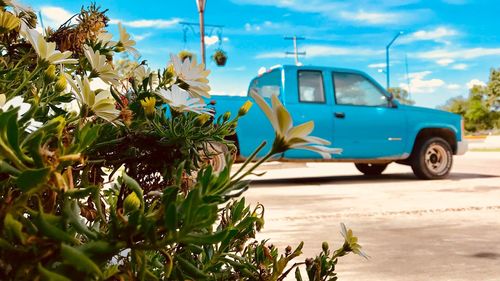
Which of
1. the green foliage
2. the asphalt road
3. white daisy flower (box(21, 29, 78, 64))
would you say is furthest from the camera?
the green foliage

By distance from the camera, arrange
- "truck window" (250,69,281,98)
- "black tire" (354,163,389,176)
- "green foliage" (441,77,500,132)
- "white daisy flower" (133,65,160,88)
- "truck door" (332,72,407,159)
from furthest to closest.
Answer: "green foliage" (441,77,500,132) → "black tire" (354,163,389,176) → "truck window" (250,69,281,98) → "truck door" (332,72,407,159) → "white daisy flower" (133,65,160,88)

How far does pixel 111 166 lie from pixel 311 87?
25.3 ft

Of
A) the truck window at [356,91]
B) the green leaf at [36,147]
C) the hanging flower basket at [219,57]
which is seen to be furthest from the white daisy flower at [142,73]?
the hanging flower basket at [219,57]

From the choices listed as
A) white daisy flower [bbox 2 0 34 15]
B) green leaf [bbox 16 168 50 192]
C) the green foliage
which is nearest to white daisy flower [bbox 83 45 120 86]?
white daisy flower [bbox 2 0 34 15]

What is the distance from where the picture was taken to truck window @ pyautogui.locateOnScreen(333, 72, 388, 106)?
8.98 metres

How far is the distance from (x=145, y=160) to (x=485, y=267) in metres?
2.54

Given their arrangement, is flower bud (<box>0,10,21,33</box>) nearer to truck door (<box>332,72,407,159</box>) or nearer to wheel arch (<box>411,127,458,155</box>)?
truck door (<box>332,72,407,159</box>)

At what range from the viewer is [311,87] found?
29.2ft

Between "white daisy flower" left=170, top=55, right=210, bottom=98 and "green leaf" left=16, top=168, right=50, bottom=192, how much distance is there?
608 mm

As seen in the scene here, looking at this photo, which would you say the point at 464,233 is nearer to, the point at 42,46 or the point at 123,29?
the point at 123,29

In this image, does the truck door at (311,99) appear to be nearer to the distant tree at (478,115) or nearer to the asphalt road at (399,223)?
the asphalt road at (399,223)

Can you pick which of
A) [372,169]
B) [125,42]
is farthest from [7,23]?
[372,169]

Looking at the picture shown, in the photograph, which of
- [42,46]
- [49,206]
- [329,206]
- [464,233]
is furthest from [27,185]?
[329,206]

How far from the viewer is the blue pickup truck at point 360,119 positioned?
28.3 feet
